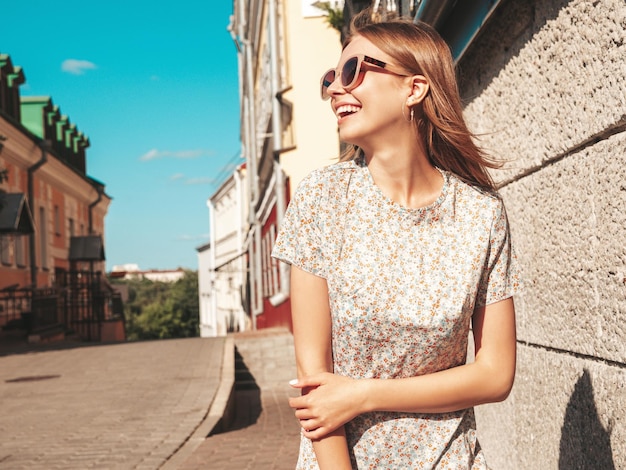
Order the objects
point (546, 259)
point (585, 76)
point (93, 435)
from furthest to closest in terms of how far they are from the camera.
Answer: point (93, 435) < point (546, 259) < point (585, 76)

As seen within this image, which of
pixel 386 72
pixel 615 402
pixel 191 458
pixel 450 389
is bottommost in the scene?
pixel 191 458

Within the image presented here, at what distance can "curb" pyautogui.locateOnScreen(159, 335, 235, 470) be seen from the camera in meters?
7.13

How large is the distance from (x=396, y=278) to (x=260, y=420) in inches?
346

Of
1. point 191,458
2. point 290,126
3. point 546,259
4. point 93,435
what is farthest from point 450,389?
point 290,126

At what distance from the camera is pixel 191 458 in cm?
716

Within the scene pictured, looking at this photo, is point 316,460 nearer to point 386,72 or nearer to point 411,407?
point 411,407

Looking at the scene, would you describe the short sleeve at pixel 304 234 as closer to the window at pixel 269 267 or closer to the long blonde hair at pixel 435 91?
the long blonde hair at pixel 435 91

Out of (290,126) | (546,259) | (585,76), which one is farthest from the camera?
(290,126)

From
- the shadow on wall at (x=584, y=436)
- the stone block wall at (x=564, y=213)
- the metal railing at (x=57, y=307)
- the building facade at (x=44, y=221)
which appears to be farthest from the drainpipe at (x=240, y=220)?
the shadow on wall at (x=584, y=436)

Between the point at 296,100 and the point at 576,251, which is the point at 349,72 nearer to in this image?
the point at 576,251

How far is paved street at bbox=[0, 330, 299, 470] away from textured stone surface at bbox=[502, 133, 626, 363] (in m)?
3.70

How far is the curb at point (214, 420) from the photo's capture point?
7.13 metres

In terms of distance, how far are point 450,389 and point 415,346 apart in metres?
0.11

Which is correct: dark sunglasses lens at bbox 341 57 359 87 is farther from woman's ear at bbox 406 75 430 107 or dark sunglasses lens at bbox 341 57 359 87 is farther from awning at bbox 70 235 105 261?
awning at bbox 70 235 105 261
